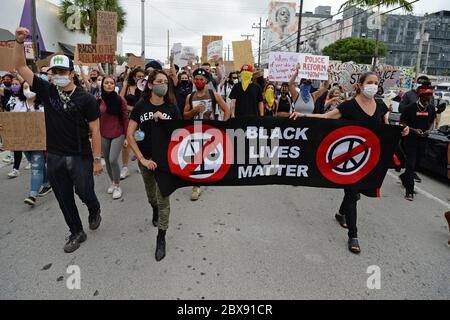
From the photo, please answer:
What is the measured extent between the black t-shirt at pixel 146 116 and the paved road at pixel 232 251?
3.52 ft

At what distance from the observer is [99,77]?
28.0 ft

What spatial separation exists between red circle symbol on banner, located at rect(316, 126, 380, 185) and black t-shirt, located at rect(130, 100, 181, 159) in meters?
1.74

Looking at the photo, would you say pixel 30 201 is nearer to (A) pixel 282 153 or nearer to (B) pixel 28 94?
(B) pixel 28 94

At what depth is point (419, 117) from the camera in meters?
5.51

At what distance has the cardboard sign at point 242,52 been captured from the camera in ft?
30.1

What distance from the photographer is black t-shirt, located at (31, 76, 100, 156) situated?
125 inches

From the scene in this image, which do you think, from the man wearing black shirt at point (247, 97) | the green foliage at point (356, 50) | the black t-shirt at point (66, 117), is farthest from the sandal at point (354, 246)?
the green foliage at point (356, 50)

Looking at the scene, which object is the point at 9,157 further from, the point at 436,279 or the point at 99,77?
the point at 436,279

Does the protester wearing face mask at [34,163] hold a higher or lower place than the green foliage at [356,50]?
lower

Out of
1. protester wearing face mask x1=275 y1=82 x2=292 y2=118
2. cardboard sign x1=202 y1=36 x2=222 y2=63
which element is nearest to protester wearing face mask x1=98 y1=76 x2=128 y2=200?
protester wearing face mask x1=275 y1=82 x2=292 y2=118

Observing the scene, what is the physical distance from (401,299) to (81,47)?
8193mm

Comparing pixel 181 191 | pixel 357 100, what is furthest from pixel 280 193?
pixel 357 100

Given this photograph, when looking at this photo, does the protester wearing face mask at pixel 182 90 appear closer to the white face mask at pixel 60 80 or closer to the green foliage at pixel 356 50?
the white face mask at pixel 60 80

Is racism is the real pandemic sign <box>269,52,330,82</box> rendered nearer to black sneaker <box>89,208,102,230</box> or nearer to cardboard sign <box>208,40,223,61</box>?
cardboard sign <box>208,40,223,61</box>
